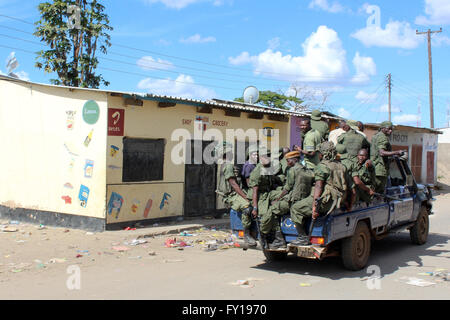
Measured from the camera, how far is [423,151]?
2477 centimetres

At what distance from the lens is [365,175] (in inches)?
280

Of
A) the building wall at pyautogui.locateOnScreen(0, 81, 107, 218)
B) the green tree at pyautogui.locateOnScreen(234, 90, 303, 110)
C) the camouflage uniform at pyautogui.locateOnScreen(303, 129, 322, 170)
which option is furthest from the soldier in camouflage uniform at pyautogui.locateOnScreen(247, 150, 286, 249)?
the green tree at pyautogui.locateOnScreen(234, 90, 303, 110)

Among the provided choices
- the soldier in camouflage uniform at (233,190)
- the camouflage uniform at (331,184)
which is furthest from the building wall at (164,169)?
the camouflage uniform at (331,184)

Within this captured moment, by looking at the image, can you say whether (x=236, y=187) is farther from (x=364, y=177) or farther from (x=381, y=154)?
(x=381, y=154)

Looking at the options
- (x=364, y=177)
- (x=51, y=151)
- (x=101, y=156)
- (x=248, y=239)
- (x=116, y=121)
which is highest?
(x=116, y=121)

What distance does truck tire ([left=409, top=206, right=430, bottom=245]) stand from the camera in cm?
877

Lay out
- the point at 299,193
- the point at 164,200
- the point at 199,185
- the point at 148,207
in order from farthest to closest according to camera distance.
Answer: the point at 199,185 → the point at 164,200 → the point at 148,207 → the point at 299,193

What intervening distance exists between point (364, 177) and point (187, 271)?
315 centimetres

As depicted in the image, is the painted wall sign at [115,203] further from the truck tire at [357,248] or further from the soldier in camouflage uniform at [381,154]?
the soldier in camouflage uniform at [381,154]

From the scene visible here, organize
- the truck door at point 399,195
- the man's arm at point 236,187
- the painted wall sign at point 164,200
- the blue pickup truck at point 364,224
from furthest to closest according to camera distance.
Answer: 1. the painted wall sign at point 164,200
2. the truck door at point 399,195
3. the man's arm at point 236,187
4. the blue pickup truck at point 364,224

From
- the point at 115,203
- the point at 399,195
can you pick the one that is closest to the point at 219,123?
the point at 115,203

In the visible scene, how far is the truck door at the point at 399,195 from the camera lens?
788 centimetres

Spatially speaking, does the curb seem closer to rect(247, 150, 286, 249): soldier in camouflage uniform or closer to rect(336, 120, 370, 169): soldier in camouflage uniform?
rect(247, 150, 286, 249): soldier in camouflage uniform

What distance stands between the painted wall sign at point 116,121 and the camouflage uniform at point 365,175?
522cm
